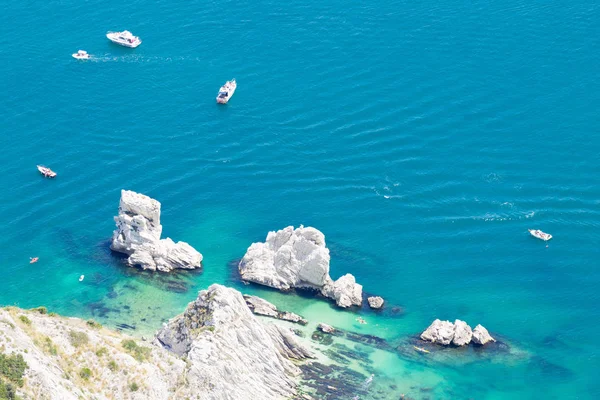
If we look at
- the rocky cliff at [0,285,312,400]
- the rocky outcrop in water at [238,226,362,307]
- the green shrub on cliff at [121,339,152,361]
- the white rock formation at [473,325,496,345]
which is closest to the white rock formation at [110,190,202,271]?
the rocky outcrop in water at [238,226,362,307]

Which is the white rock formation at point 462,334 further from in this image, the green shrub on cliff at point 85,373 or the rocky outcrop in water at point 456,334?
the green shrub on cliff at point 85,373

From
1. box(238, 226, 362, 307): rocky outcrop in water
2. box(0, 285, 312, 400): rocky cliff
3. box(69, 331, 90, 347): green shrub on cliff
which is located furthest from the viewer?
box(238, 226, 362, 307): rocky outcrop in water

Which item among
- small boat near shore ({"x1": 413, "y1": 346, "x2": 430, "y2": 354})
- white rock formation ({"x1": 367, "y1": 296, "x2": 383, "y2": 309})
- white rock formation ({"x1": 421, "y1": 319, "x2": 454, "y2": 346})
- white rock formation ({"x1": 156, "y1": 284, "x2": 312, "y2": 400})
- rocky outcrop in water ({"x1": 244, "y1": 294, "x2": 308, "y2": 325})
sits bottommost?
white rock formation ({"x1": 156, "y1": 284, "x2": 312, "y2": 400})

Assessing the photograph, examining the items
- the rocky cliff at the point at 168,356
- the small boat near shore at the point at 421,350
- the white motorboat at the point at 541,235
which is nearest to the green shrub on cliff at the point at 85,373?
the rocky cliff at the point at 168,356

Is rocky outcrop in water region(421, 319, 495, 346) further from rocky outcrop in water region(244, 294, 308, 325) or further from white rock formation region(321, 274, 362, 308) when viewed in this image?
rocky outcrop in water region(244, 294, 308, 325)

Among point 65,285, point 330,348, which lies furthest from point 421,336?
point 65,285

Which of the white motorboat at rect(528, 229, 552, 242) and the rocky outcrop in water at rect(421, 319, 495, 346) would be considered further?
the white motorboat at rect(528, 229, 552, 242)

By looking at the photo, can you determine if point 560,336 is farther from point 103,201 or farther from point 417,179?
point 103,201

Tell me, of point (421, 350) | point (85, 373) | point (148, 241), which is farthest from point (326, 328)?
point (85, 373)

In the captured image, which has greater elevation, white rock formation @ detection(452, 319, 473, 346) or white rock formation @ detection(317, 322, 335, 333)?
white rock formation @ detection(452, 319, 473, 346)
